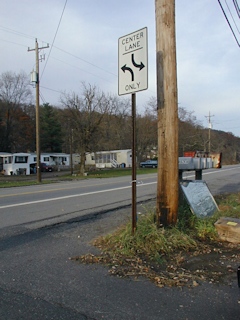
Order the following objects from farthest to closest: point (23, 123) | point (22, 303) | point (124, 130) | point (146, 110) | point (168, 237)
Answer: point (124, 130), point (23, 123), point (146, 110), point (168, 237), point (22, 303)

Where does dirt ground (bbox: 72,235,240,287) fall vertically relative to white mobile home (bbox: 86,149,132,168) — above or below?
below

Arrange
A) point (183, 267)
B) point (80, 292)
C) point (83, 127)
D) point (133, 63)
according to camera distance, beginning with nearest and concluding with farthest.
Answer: point (80, 292) → point (183, 267) → point (133, 63) → point (83, 127)

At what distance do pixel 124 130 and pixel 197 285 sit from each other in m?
60.0

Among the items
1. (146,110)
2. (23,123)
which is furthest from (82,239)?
(23,123)

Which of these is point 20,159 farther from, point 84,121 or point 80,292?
point 80,292

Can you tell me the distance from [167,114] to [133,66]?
100 cm

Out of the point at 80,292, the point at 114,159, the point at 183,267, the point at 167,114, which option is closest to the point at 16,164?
the point at 114,159

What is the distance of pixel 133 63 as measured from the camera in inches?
182

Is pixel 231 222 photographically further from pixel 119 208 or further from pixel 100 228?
pixel 119 208

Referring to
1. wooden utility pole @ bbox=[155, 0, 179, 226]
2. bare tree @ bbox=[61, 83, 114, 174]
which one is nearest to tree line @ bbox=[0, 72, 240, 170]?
bare tree @ bbox=[61, 83, 114, 174]

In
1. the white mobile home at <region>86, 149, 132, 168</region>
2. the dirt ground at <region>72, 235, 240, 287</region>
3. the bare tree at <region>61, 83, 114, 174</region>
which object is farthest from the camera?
the white mobile home at <region>86, 149, 132, 168</region>

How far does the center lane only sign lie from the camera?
14.8 feet

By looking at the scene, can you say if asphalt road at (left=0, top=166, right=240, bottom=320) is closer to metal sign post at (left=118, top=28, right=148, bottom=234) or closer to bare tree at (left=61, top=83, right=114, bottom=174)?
metal sign post at (left=118, top=28, right=148, bottom=234)

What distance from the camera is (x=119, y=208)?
28.7 feet
